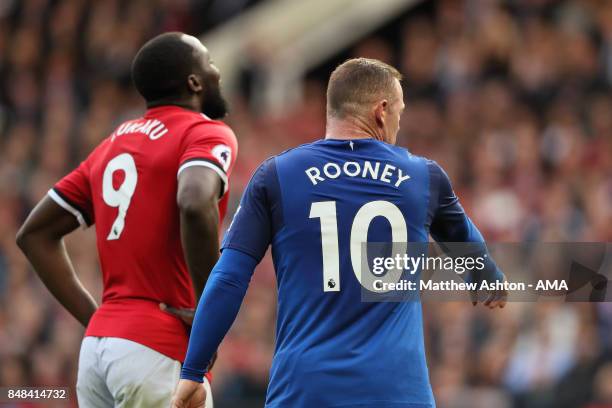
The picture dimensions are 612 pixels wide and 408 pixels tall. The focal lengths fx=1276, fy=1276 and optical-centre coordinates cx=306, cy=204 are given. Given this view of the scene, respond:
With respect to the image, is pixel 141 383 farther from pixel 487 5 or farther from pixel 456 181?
pixel 487 5

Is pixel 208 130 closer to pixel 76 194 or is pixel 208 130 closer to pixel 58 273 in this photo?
pixel 76 194

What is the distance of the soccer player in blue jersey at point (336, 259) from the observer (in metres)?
4.35

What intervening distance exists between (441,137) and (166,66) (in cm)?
994

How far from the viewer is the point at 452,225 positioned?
15.4 feet

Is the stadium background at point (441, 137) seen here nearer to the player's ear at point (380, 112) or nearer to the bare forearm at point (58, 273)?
the bare forearm at point (58, 273)

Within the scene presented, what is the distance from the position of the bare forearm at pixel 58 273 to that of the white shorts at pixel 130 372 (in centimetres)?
47

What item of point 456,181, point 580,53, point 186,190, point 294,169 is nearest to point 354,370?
point 294,169

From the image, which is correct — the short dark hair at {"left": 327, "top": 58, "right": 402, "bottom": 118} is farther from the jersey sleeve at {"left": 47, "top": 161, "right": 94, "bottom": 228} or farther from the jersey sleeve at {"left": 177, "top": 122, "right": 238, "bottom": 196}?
the jersey sleeve at {"left": 47, "top": 161, "right": 94, "bottom": 228}

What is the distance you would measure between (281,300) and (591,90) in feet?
34.3

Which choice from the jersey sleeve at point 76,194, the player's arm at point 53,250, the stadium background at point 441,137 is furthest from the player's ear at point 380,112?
the stadium background at point 441,137

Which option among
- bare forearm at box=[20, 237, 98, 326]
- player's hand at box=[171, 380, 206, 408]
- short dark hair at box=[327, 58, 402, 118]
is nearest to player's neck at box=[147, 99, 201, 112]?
bare forearm at box=[20, 237, 98, 326]

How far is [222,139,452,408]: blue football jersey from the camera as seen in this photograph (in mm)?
4340

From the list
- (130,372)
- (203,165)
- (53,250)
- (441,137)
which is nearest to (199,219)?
(203,165)

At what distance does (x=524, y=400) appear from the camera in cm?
1095
